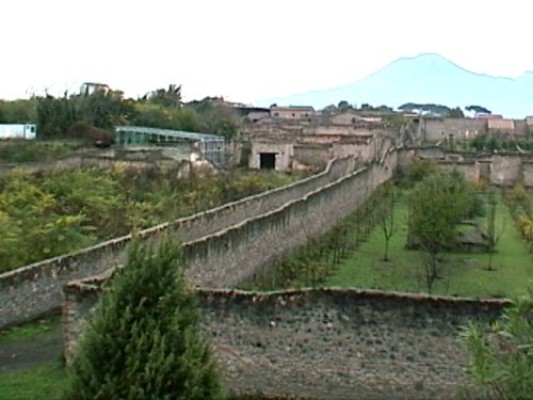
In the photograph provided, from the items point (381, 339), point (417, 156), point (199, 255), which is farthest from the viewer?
point (417, 156)

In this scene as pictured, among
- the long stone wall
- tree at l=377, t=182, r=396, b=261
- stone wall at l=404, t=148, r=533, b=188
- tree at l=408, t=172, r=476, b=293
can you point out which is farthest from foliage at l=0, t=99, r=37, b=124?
the long stone wall

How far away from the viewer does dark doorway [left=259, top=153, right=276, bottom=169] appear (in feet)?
165

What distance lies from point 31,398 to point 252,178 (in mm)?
27675

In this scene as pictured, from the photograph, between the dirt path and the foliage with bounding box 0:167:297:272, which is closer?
the dirt path

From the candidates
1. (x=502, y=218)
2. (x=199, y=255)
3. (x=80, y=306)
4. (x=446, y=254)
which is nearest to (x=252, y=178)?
(x=502, y=218)

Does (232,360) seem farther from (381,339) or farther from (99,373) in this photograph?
(99,373)

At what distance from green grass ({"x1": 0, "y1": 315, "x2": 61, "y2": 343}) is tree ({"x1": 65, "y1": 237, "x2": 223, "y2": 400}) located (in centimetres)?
690

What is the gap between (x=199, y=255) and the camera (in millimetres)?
17219

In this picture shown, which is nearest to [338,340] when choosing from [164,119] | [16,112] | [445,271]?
[445,271]

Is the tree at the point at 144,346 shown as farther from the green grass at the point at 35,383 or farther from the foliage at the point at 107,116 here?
the foliage at the point at 107,116

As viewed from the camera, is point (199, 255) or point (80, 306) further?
point (199, 255)

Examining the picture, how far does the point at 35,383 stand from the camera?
12.0 m

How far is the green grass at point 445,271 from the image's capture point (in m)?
20.1

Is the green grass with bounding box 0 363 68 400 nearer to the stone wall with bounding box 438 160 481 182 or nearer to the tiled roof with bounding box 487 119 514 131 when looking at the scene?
the stone wall with bounding box 438 160 481 182
